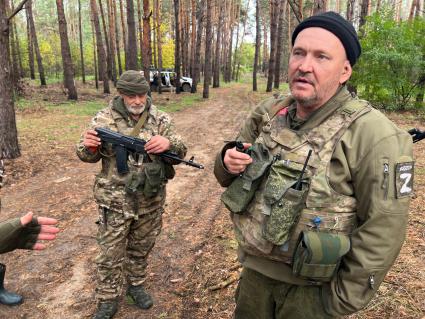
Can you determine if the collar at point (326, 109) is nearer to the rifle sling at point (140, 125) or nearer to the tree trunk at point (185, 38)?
the rifle sling at point (140, 125)

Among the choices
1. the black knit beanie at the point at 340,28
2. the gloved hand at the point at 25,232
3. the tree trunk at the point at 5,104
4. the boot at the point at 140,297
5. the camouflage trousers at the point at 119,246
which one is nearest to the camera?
the black knit beanie at the point at 340,28

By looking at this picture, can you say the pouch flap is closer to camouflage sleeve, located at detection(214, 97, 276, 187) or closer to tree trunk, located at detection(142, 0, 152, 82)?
camouflage sleeve, located at detection(214, 97, 276, 187)

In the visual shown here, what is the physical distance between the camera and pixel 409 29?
11641 millimetres

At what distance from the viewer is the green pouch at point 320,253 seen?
5.32ft

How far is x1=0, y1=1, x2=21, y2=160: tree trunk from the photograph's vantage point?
722 cm

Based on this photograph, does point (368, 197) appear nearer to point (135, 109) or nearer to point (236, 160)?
point (236, 160)

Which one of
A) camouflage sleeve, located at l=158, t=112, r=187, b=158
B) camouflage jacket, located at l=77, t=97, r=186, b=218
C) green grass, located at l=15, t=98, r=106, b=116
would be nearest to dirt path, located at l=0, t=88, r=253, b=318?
camouflage jacket, located at l=77, t=97, r=186, b=218

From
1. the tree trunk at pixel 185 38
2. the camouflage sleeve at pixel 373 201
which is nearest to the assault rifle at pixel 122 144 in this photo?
the camouflage sleeve at pixel 373 201

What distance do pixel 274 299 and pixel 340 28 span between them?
5.01 ft

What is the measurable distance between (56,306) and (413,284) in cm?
354

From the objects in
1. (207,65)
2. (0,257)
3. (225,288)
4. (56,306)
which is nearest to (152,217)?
(225,288)

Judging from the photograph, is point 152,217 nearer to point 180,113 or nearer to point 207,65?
point 180,113

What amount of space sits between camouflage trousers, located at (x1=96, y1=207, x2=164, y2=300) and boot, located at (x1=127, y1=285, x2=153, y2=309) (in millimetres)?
85

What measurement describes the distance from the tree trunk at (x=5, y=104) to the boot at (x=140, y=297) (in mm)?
5289
